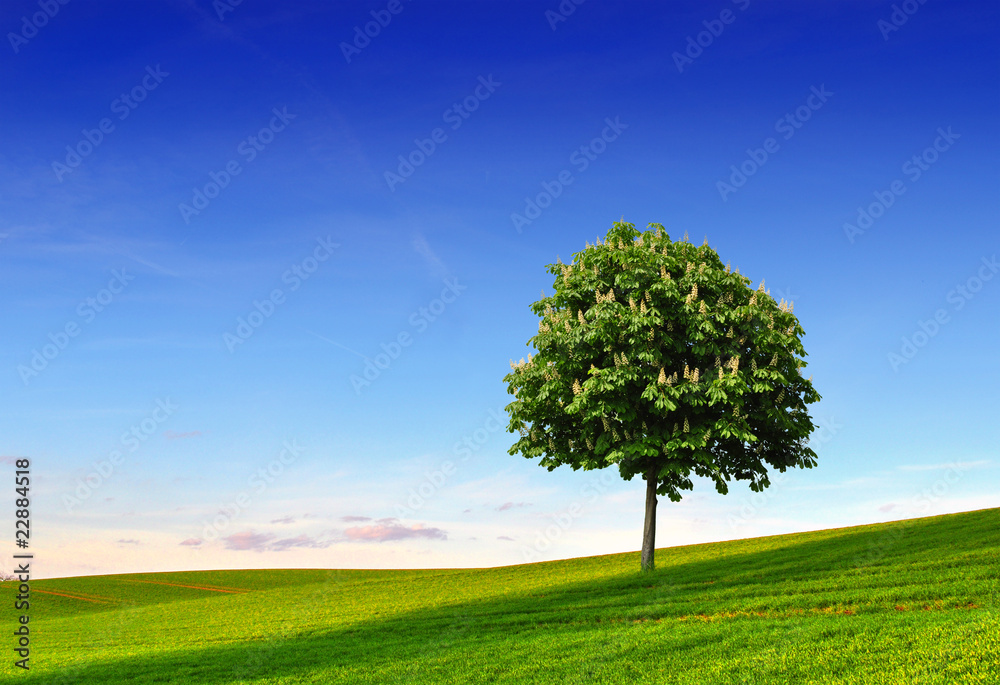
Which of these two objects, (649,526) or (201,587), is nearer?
(649,526)

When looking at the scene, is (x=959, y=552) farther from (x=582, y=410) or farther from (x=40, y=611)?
(x=40, y=611)

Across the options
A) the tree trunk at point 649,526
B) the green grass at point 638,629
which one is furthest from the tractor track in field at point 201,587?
the tree trunk at point 649,526

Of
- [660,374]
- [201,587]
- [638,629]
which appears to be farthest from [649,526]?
[201,587]

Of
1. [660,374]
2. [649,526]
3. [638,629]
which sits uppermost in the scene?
[660,374]

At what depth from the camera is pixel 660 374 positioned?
1044 inches

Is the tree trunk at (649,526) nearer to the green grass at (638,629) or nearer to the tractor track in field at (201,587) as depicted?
the green grass at (638,629)

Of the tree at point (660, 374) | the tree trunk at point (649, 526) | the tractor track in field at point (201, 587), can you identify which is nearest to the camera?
the tree at point (660, 374)

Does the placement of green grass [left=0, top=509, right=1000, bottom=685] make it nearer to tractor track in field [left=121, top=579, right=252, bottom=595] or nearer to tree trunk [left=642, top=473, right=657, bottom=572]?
tree trunk [left=642, top=473, right=657, bottom=572]

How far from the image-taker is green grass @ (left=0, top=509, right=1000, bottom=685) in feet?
47.4

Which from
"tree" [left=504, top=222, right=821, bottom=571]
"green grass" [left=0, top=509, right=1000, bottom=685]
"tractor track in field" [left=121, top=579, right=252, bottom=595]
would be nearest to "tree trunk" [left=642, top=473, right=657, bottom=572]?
"tree" [left=504, top=222, right=821, bottom=571]

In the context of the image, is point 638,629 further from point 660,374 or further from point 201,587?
point 201,587

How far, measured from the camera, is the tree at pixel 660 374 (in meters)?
27.2

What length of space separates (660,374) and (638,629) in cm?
1024

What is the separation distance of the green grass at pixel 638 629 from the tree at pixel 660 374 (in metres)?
5.07
